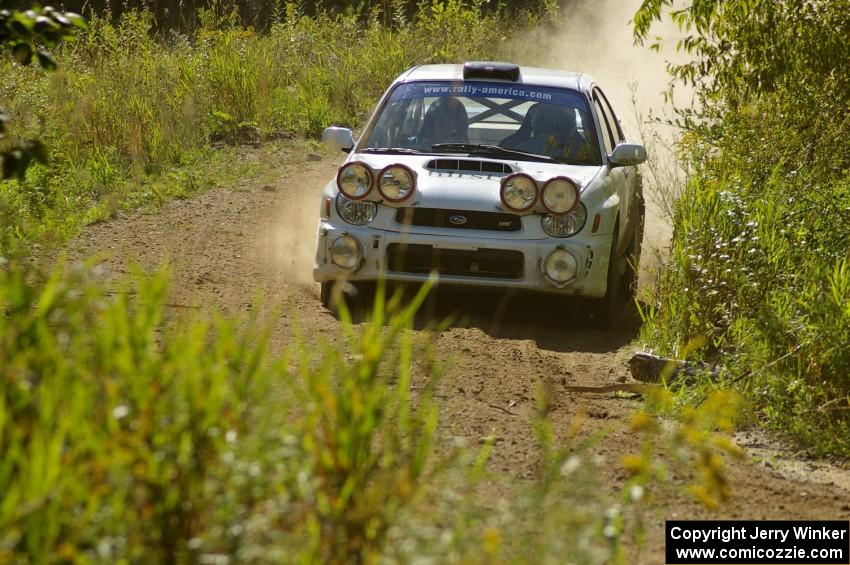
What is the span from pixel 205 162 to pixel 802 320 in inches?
335

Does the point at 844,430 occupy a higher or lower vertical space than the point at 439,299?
higher

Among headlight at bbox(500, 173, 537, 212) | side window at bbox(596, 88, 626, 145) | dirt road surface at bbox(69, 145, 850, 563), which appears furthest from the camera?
side window at bbox(596, 88, 626, 145)

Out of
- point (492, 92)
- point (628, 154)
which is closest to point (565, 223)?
point (628, 154)

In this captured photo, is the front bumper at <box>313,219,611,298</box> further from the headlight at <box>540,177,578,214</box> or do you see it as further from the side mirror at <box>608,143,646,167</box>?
the side mirror at <box>608,143,646,167</box>

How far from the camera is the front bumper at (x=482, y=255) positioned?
778 cm

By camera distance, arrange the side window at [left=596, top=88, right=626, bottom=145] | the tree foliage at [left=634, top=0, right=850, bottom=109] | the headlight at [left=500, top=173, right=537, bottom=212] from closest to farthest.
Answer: the headlight at [left=500, top=173, right=537, bottom=212]
the tree foliage at [left=634, top=0, right=850, bottom=109]
the side window at [left=596, top=88, right=626, bottom=145]

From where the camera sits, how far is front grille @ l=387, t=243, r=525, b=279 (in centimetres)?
779

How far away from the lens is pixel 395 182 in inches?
309

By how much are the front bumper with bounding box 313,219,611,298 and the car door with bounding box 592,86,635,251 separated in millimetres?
629

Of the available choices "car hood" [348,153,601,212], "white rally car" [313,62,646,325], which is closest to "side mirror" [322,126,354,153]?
"white rally car" [313,62,646,325]

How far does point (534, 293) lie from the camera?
7.96 meters

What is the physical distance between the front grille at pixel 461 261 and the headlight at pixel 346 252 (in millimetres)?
194

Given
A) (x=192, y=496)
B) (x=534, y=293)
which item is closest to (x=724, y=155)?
(x=534, y=293)

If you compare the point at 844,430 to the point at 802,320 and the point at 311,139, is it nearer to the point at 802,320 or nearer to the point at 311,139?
the point at 802,320
